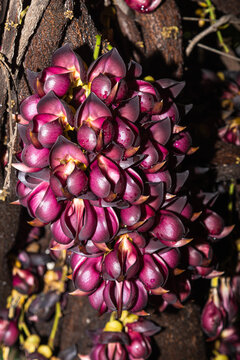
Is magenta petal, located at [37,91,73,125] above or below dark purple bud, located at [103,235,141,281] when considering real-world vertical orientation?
above

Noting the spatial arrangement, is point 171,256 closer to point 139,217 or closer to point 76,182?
point 139,217

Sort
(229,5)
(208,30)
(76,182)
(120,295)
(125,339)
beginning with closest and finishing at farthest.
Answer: (76,182) → (120,295) → (125,339) → (208,30) → (229,5)

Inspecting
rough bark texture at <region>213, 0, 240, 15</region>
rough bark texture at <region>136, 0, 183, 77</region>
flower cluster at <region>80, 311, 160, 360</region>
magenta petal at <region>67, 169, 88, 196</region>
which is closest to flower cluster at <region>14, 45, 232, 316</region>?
magenta petal at <region>67, 169, 88, 196</region>

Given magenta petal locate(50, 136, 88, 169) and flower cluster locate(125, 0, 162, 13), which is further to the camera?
flower cluster locate(125, 0, 162, 13)

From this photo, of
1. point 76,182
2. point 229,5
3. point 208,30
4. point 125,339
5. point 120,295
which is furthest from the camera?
point 229,5

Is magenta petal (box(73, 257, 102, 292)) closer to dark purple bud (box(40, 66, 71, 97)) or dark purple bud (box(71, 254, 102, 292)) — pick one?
dark purple bud (box(71, 254, 102, 292))

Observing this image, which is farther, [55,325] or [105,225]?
[55,325]

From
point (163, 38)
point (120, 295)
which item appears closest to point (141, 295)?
point (120, 295)

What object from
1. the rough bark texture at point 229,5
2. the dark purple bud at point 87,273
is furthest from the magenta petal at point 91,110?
the rough bark texture at point 229,5

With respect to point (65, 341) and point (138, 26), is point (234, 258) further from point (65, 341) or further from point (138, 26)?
point (138, 26)
